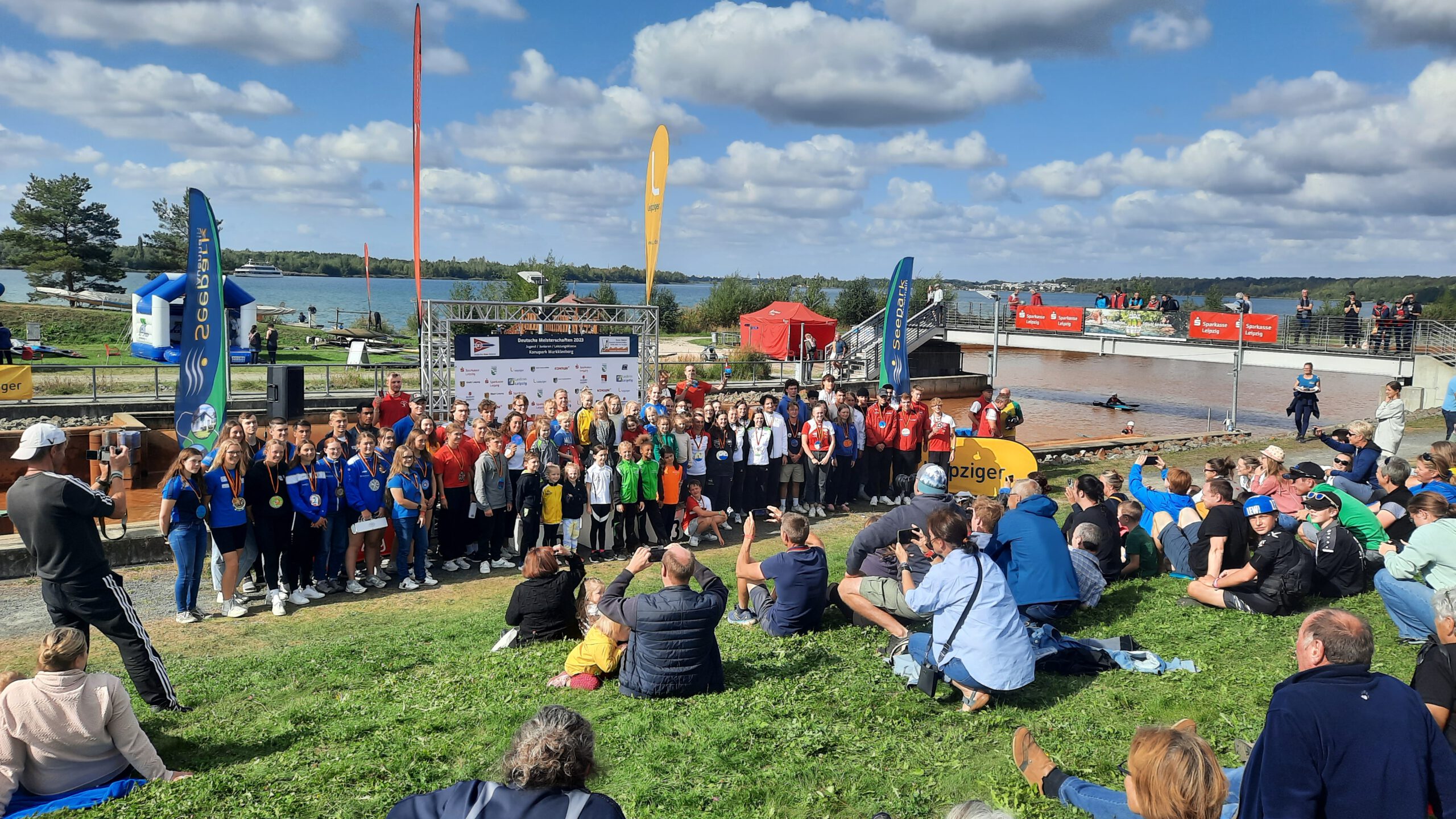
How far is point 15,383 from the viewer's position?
17812mm

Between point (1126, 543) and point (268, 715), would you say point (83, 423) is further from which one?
point (1126, 543)

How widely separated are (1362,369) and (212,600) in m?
27.8

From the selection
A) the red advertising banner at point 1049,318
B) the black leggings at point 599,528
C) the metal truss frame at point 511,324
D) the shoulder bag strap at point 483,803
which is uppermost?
the red advertising banner at point 1049,318

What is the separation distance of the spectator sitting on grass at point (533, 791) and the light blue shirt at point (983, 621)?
3.13 m

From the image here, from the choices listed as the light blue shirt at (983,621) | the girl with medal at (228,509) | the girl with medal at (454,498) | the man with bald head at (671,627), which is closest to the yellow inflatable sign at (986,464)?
the girl with medal at (454,498)

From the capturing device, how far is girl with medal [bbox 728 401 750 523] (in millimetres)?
12172

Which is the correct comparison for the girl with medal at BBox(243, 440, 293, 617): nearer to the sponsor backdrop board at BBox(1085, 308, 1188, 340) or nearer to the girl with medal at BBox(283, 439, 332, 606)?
the girl with medal at BBox(283, 439, 332, 606)

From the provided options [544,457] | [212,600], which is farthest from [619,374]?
[212,600]

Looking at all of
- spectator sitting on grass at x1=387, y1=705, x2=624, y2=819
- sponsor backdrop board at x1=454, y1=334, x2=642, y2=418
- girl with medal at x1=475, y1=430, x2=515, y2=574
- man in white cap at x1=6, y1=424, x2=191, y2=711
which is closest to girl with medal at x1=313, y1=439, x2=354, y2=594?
girl with medal at x1=475, y1=430, x2=515, y2=574

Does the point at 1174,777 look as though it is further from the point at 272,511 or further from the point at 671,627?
the point at 272,511

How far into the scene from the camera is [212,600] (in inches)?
346

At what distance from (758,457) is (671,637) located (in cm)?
713

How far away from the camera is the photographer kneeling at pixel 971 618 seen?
5160 millimetres

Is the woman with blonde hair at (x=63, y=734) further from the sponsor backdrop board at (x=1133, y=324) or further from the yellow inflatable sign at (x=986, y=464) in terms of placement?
the sponsor backdrop board at (x=1133, y=324)
